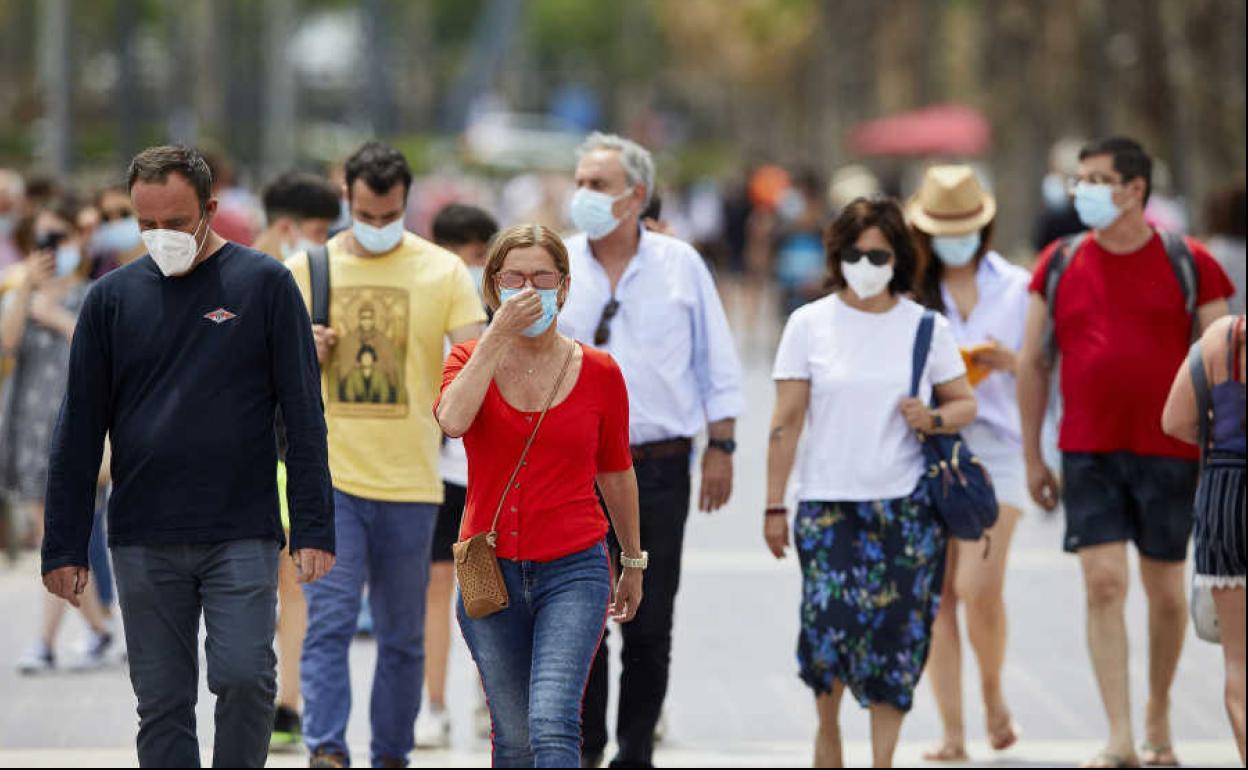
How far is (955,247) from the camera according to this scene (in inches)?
344

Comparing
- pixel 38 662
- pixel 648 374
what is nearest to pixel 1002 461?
pixel 648 374

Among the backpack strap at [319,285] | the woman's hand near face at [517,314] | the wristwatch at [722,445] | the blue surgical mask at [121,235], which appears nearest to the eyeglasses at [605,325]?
the wristwatch at [722,445]

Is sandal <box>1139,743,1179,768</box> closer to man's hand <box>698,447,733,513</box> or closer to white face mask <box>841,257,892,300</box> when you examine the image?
man's hand <box>698,447,733,513</box>

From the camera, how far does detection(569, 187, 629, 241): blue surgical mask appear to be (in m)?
7.80

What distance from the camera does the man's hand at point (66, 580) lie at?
233 inches

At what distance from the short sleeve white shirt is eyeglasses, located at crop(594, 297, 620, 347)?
562mm

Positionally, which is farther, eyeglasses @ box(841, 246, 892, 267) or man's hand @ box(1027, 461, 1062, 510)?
man's hand @ box(1027, 461, 1062, 510)

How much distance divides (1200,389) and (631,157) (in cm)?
197

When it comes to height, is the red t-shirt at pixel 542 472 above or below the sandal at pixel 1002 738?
above

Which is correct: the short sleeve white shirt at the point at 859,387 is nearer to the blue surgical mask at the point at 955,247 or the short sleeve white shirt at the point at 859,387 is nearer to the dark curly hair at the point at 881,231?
the dark curly hair at the point at 881,231

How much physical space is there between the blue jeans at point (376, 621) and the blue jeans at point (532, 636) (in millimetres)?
1447

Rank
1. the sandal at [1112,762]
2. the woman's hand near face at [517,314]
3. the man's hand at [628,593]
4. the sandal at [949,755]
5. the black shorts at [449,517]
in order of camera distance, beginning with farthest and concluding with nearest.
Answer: the black shorts at [449,517] < the sandal at [949,755] < the sandal at [1112,762] < the man's hand at [628,593] < the woman's hand near face at [517,314]

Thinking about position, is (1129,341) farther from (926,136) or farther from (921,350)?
(926,136)

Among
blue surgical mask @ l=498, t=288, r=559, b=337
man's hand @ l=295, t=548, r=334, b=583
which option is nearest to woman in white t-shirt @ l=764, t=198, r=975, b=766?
blue surgical mask @ l=498, t=288, r=559, b=337
